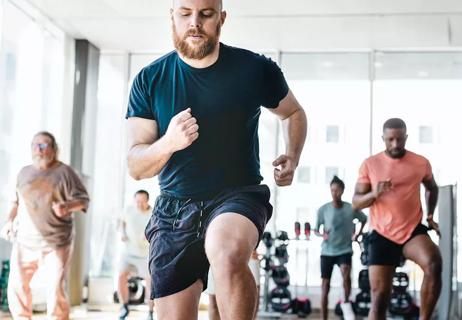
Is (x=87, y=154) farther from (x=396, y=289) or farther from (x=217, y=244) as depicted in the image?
(x=217, y=244)

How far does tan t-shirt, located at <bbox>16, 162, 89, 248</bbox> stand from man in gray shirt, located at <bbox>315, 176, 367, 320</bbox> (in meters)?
3.12

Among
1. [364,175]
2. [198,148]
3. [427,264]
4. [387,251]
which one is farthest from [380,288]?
[198,148]

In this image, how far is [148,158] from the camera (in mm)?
2273

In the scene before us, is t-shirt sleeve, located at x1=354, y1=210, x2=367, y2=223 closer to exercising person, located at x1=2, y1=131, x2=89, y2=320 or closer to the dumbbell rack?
the dumbbell rack

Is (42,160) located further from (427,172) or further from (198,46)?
(198,46)

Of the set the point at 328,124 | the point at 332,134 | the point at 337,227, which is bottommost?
the point at 337,227

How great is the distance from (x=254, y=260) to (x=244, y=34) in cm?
442

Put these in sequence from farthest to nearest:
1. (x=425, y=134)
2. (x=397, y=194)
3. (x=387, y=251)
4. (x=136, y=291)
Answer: (x=425, y=134), (x=136, y=291), (x=397, y=194), (x=387, y=251)

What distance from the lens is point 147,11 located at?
825cm

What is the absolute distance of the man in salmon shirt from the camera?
4383 millimetres

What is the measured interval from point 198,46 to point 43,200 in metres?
3.23

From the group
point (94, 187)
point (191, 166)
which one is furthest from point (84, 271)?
point (191, 166)

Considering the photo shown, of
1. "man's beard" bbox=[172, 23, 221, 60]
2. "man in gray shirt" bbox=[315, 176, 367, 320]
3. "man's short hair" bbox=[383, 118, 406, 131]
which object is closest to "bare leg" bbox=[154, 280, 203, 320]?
"man's beard" bbox=[172, 23, 221, 60]

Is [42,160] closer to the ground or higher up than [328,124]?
closer to the ground
